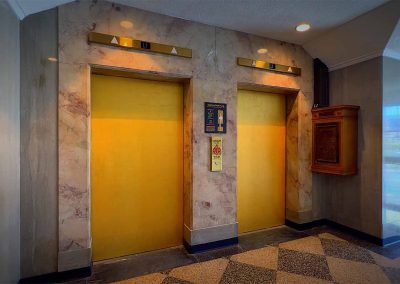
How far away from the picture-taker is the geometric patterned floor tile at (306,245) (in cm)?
294

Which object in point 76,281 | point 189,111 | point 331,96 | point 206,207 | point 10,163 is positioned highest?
point 331,96

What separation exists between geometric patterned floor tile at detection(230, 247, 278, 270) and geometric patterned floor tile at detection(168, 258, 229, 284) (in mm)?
214

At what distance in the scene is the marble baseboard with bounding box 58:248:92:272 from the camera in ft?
7.54

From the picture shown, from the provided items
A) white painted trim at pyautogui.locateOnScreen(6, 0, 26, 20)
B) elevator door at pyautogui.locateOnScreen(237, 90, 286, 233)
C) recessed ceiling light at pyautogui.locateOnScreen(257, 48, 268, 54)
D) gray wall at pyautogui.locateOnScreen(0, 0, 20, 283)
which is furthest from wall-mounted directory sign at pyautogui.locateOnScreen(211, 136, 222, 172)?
white painted trim at pyautogui.locateOnScreen(6, 0, 26, 20)

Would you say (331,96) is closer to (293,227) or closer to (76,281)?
(293,227)

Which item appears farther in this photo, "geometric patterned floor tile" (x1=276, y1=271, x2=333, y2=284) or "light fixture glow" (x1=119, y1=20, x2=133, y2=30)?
"light fixture glow" (x1=119, y1=20, x2=133, y2=30)

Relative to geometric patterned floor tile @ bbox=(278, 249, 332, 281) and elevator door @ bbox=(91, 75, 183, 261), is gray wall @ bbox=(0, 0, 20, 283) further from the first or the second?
geometric patterned floor tile @ bbox=(278, 249, 332, 281)

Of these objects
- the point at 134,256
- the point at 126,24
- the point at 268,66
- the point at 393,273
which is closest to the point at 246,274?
the point at 134,256

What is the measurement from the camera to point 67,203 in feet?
7.69

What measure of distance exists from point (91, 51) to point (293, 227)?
3745 millimetres

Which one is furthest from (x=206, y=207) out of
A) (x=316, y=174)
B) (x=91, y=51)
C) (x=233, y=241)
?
(x=91, y=51)

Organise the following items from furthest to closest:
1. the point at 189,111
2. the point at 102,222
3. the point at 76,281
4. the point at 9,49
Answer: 1. the point at 189,111
2. the point at 102,222
3. the point at 76,281
4. the point at 9,49

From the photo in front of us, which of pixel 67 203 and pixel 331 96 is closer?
pixel 67 203

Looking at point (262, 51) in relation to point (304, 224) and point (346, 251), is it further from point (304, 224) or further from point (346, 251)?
point (346, 251)
